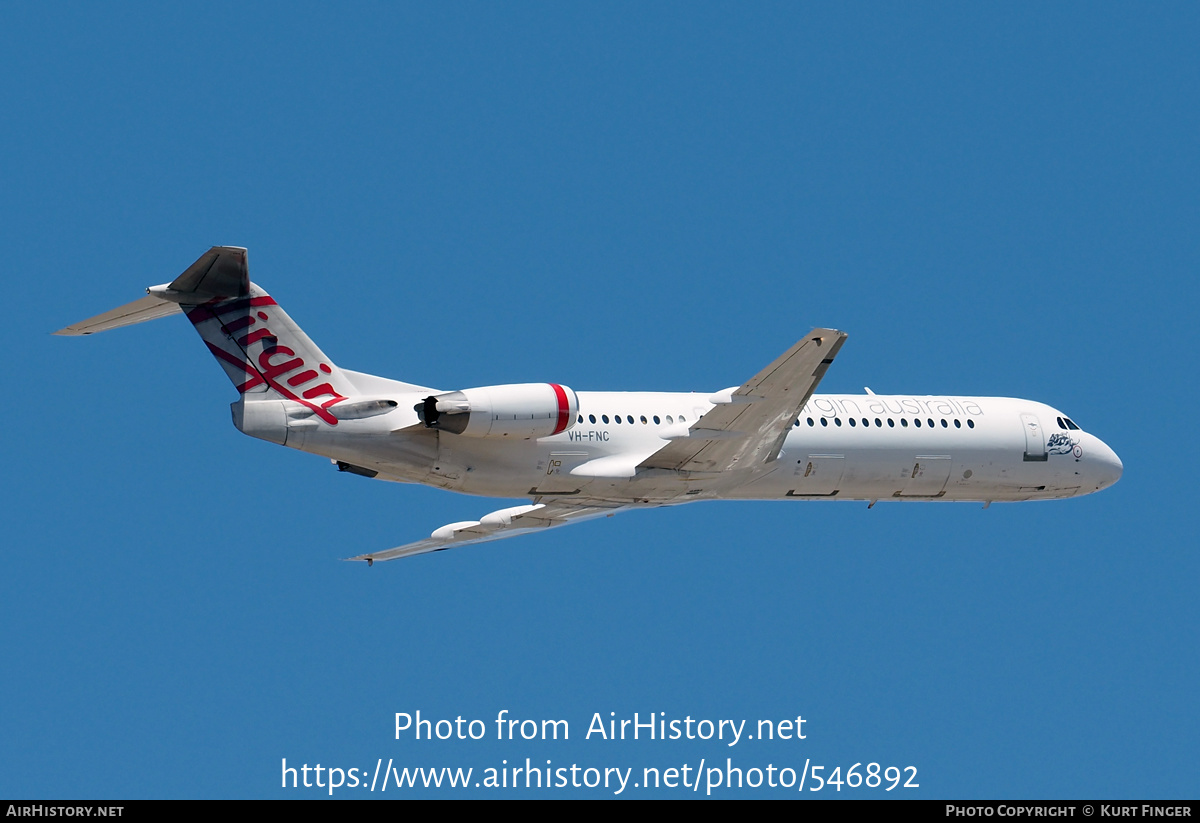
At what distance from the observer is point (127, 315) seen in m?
25.3

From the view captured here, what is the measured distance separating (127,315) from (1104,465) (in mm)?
19640

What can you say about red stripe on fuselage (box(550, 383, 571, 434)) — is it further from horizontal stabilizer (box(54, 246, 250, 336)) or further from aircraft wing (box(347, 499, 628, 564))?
horizontal stabilizer (box(54, 246, 250, 336))

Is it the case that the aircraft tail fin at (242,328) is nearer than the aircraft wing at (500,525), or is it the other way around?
the aircraft tail fin at (242,328)

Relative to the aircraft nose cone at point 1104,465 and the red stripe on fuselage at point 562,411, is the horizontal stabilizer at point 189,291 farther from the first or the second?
the aircraft nose cone at point 1104,465

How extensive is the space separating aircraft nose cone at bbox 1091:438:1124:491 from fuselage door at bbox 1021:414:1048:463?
1.45m

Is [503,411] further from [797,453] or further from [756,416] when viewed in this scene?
[797,453]

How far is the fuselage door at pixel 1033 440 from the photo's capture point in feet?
103

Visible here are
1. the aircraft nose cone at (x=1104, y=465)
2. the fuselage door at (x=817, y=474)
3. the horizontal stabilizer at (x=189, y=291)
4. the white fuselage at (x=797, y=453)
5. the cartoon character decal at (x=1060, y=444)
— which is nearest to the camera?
the horizontal stabilizer at (x=189, y=291)

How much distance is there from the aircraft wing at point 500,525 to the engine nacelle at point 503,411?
154 inches

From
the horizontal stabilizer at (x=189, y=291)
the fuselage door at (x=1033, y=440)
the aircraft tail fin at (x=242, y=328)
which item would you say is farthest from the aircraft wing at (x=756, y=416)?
the horizontal stabilizer at (x=189, y=291)

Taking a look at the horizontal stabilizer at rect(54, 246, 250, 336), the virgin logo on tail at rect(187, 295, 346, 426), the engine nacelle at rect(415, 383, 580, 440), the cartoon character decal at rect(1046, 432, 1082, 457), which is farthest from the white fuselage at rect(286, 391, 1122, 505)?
the horizontal stabilizer at rect(54, 246, 250, 336)

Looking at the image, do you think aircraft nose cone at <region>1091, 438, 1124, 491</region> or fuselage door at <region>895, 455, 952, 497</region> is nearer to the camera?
fuselage door at <region>895, 455, 952, 497</region>

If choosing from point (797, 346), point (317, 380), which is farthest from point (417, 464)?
point (797, 346)

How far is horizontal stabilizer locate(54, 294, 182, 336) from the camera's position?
989 inches
